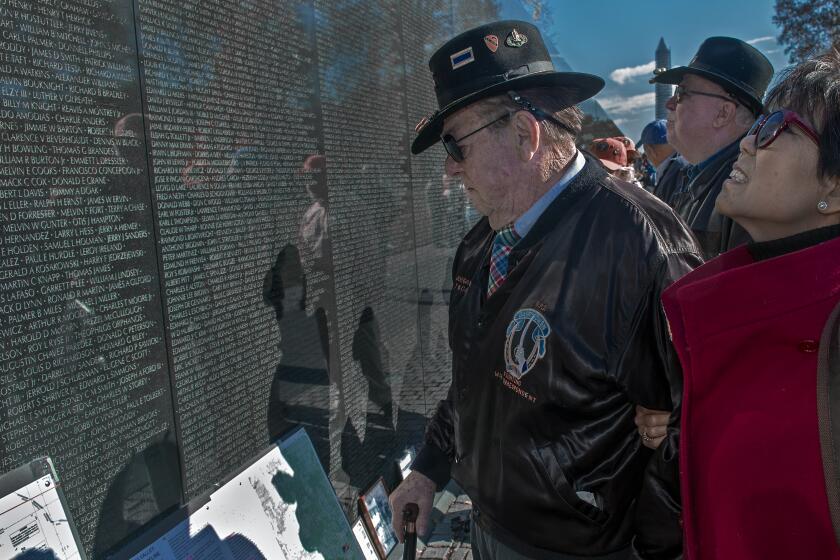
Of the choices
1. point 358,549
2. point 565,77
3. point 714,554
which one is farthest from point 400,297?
point 714,554

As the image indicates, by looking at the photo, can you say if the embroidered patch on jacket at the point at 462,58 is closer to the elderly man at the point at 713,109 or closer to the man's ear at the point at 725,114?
the elderly man at the point at 713,109

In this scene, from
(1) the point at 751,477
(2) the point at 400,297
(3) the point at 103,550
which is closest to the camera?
(1) the point at 751,477

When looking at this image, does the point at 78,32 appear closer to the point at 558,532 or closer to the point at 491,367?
the point at 491,367

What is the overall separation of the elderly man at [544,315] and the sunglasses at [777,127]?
40cm

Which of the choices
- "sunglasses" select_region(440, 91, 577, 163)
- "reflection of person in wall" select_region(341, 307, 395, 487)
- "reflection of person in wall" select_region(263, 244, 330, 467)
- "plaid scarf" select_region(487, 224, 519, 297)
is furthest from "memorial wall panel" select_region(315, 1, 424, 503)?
"plaid scarf" select_region(487, 224, 519, 297)

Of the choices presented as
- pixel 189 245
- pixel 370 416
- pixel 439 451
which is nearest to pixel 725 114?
pixel 439 451

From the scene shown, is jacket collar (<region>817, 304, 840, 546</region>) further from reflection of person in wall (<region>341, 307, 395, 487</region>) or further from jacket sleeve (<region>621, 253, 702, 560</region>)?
reflection of person in wall (<region>341, 307, 395, 487</region>)

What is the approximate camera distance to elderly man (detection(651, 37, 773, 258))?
3.40 m

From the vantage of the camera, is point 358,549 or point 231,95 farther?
point 231,95

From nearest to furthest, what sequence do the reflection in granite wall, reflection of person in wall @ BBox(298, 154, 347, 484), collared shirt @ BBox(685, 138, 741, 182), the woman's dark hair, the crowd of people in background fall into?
the crowd of people in background → the woman's dark hair → the reflection in granite wall → reflection of person in wall @ BBox(298, 154, 347, 484) → collared shirt @ BBox(685, 138, 741, 182)

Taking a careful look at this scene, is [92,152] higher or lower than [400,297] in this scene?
higher

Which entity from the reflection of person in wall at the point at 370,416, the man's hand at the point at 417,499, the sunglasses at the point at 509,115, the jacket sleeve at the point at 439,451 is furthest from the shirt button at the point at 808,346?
the reflection of person in wall at the point at 370,416

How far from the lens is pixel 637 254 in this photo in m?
1.72

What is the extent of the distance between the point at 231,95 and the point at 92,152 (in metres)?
0.77
